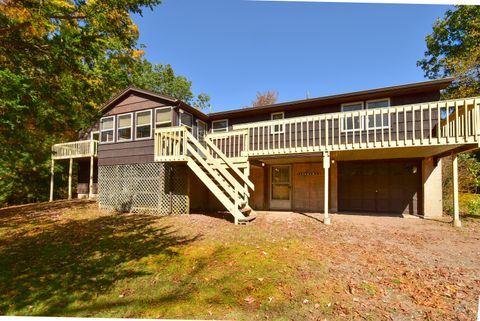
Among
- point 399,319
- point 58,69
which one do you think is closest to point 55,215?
point 58,69

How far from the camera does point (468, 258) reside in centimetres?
496

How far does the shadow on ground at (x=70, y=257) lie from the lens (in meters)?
3.65

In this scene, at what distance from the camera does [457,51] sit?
19.5 meters

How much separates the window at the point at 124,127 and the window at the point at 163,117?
5.21 feet

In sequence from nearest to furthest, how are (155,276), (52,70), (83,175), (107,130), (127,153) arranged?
(155,276), (52,70), (127,153), (107,130), (83,175)

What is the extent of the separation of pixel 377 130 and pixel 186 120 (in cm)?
870

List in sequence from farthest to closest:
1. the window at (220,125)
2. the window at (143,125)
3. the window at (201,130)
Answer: the window at (220,125) → the window at (201,130) → the window at (143,125)

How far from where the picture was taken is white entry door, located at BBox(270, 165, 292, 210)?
12000 millimetres

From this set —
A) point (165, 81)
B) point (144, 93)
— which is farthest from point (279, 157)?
point (165, 81)

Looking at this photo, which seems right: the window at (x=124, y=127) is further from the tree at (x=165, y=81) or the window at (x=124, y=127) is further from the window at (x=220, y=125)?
the tree at (x=165, y=81)

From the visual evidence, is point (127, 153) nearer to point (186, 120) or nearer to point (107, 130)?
point (107, 130)

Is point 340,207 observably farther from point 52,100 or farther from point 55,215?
point 55,215

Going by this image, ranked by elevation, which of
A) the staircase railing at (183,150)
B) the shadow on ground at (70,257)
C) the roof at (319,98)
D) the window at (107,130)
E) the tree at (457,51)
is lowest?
the shadow on ground at (70,257)

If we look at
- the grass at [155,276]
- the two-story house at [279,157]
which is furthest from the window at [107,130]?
the grass at [155,276]
